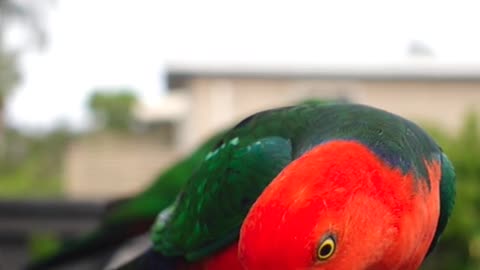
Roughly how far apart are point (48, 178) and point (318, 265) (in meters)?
Result: 19.5

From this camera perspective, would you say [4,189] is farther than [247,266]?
Yes

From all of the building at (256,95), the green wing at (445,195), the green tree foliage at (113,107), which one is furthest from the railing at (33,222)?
the green tree foliage at (113,107)

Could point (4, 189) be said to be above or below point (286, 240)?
below

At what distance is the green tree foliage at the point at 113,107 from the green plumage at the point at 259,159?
16.8 m

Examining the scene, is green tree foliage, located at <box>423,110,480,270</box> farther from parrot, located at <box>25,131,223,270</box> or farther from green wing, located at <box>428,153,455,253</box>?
green wing, located at <box>428,153,455,253</box>

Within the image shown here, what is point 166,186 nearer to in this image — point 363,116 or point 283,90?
point 363,116

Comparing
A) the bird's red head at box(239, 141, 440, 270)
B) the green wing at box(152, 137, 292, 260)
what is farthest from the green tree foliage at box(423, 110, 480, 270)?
the bird's red head at box(239, 141, 440, 270)

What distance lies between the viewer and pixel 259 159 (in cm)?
171

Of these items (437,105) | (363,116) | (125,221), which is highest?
(363,116)

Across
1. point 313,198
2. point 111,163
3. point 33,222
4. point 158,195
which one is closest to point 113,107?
point 111,163

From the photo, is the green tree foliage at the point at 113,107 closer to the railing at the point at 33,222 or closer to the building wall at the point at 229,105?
the building wall at the point at 229,105

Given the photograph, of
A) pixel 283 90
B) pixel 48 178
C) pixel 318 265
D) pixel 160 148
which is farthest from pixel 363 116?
pixel 48 178

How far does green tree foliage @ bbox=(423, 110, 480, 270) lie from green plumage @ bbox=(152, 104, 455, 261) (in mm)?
2977

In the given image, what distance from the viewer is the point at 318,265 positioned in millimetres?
1240
